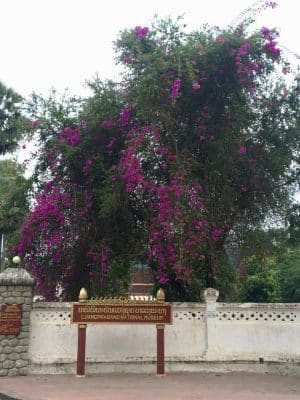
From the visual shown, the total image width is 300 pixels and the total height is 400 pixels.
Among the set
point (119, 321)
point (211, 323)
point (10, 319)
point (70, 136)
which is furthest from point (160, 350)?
point (70, 136)

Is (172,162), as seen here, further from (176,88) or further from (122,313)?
(122,313)

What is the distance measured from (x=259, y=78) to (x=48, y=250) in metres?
6.29

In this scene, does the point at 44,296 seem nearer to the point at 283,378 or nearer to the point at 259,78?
the point at 283,378

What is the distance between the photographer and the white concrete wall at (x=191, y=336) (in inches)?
405

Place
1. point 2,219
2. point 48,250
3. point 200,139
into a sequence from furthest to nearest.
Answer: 1. point 2,219
2. point 48,250
3. point 200,139

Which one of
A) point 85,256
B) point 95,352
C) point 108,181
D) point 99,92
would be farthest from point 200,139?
point 95,352

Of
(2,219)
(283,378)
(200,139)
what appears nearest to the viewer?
(283,378)

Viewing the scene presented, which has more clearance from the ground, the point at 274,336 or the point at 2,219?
the point at 2,219

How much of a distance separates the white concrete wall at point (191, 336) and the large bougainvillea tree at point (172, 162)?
3.41 feet

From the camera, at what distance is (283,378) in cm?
1005

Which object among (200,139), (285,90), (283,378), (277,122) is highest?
(285,90)

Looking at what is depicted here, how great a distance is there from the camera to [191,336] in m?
10.6

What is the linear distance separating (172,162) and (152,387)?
4422 millimetres

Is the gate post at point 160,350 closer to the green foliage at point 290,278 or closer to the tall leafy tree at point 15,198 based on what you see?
the tall leafy tree at point 15,198
